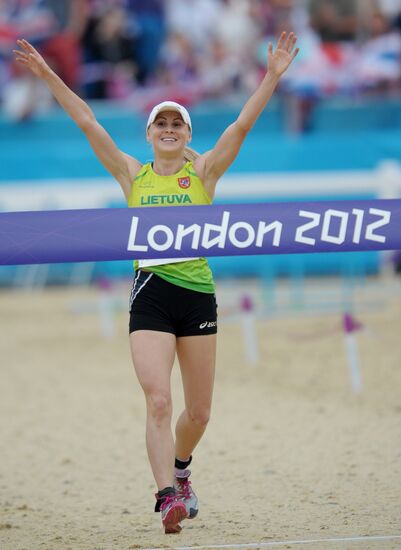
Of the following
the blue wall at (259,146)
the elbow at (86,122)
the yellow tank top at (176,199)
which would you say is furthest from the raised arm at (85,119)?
the blue wall at (259,146)

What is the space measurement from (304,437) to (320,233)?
3486 millimetres

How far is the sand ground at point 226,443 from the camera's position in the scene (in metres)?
6.34

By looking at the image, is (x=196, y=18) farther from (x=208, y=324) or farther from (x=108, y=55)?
(x=208, y=324)

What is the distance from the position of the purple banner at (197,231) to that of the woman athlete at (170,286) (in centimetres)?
36

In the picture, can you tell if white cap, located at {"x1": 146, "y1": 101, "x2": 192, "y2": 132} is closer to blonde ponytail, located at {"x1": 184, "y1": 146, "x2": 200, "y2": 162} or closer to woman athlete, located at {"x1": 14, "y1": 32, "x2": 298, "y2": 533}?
woman athlete, located at {"x1": 14, "y1": 32, "x2": 298, "y2": 533}

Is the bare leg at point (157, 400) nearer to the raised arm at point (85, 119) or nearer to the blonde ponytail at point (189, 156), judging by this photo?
the raised arm at point (85, 119)

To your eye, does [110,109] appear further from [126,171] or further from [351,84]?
[126,171]

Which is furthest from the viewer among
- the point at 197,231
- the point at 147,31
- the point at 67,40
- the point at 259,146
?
the point at 147,31

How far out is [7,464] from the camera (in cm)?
820

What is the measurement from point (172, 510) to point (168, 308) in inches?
39.9

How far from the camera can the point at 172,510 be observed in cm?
566

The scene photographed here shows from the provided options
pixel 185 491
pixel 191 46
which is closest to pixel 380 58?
pixel 191 46

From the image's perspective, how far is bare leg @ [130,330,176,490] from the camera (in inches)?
225

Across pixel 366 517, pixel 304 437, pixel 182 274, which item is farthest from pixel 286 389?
pixel 182 274
